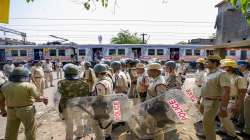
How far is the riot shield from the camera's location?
15.2 feet

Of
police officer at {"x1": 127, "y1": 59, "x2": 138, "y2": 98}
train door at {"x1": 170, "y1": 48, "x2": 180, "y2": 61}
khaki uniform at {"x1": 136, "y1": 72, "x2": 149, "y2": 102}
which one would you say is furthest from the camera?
train door at {"x1": 170, "y1": 48, "x2": 180, "y2": 61}

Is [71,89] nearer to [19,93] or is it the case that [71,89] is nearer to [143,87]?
[19,93]

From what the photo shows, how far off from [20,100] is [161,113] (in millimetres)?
2495

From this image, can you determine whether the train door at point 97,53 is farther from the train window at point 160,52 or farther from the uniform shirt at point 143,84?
the uniform shirt at point 143,84

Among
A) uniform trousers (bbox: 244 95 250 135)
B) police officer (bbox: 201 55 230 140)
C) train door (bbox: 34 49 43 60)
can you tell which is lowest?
uniform trousers (bbox: 244 95 250 135)

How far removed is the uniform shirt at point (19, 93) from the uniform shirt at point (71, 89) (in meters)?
→ 0.46

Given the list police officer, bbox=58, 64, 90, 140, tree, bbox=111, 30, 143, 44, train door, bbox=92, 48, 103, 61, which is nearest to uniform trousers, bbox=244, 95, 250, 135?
police officer, bbox=58, 64, 90, 140

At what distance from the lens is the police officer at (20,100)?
5.48 metres

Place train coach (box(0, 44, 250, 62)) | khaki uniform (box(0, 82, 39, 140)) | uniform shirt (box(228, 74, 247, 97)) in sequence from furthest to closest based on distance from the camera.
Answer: train coach (box(0, 44, 250, 62)) < uniform shirt (box(228, 74, 247, 97)) < khaki uniform (box(0, 82, 39, 140))

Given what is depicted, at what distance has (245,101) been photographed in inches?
277

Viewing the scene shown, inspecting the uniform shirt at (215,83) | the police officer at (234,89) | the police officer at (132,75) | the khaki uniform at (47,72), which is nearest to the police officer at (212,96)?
the uniform shirt at (215,83)

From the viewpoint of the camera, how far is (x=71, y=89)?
5582 mm

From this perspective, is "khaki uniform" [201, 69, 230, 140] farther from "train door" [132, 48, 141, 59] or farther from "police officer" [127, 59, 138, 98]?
"train door" [132, 48, 141, 59]

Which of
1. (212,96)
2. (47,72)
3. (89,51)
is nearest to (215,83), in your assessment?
(212,96)
